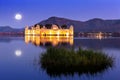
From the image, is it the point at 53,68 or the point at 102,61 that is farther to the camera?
the point at 102,61

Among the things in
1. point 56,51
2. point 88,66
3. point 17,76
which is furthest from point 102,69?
point 17,76

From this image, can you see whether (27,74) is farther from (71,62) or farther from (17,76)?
(71,62)

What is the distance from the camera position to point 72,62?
21.8m

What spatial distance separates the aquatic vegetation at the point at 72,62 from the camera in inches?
808

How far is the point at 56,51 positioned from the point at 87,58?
2.72m

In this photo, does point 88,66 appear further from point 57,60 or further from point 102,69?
point 57,60

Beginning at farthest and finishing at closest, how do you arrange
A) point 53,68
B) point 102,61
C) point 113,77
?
point 102,61, point 53,68, point 113,77

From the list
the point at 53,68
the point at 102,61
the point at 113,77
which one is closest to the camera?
the point at 113,77

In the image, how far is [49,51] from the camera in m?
24.2

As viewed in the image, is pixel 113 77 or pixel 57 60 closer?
pixel 113 77

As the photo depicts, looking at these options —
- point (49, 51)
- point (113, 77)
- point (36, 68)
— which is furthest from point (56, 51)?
point (113, 77)

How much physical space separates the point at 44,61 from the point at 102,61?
4.42 metres

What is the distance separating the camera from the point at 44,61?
23234mm

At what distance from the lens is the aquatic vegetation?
2053 cm
